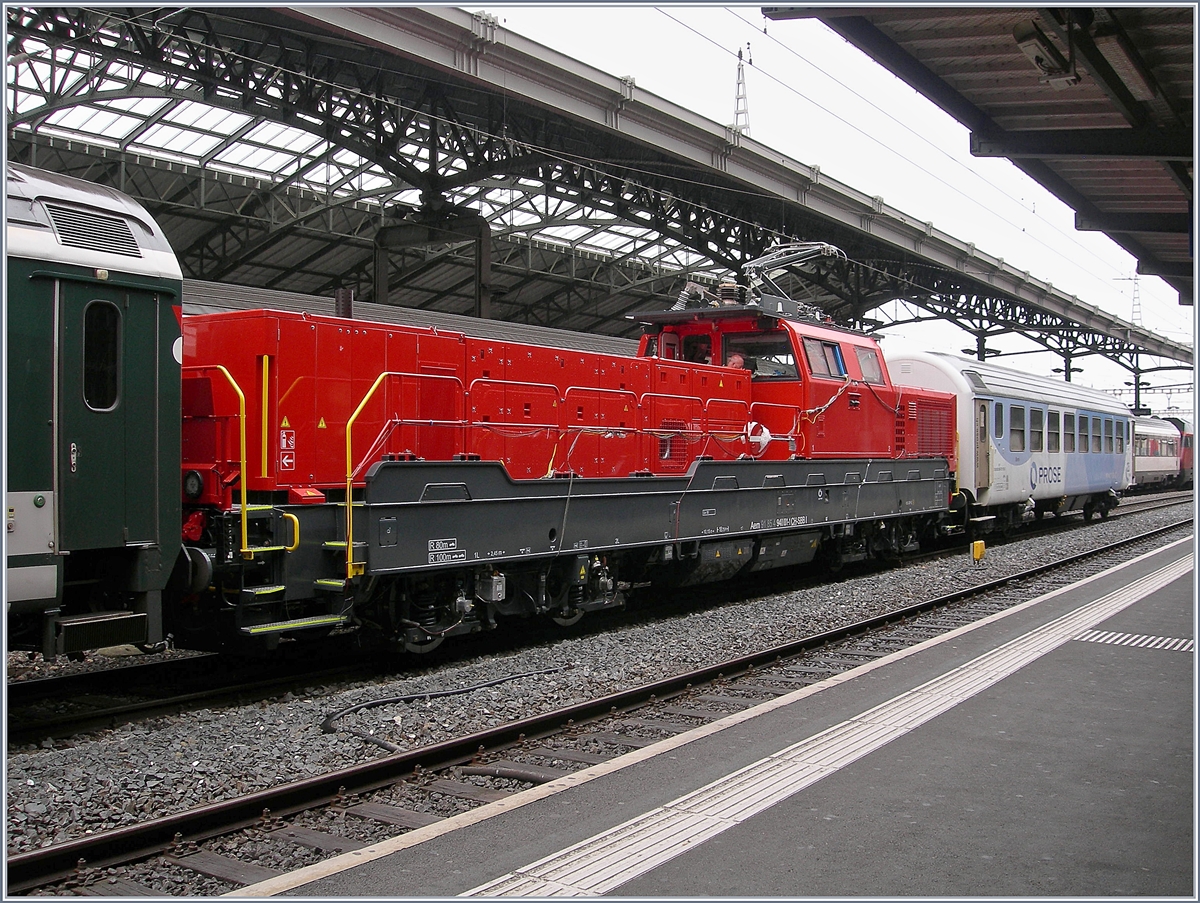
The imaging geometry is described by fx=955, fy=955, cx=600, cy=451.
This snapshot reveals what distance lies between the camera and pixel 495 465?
8680mm

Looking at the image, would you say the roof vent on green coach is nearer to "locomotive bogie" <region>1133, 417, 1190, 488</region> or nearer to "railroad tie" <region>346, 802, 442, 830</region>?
"railroad tie" <region>346, 802, 442, 830</region>

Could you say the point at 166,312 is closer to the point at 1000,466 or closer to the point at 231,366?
the point at 231,366

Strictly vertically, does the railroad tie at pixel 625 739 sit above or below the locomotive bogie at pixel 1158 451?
below

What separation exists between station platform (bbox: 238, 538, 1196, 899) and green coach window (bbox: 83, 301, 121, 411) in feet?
11.8

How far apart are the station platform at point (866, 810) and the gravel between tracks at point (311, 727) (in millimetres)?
1329

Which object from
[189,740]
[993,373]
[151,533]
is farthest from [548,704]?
[993,373]

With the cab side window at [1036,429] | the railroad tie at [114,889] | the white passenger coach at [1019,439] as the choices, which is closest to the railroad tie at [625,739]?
the railroad tie at [114,889]

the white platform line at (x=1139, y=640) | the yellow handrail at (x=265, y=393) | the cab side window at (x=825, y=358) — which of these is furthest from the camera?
the cab side window at (x=825, y=358)

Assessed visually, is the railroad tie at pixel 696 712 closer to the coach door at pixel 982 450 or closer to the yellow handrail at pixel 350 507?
the yellow handrail at pixel 350 507

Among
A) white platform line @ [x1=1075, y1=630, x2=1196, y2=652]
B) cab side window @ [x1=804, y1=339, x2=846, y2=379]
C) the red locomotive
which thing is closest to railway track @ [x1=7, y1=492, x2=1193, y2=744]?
the red locomotive

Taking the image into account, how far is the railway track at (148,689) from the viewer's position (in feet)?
21.8

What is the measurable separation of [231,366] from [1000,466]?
1597 cm

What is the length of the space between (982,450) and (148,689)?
1577 centimetres

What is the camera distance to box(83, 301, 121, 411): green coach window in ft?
20.2
